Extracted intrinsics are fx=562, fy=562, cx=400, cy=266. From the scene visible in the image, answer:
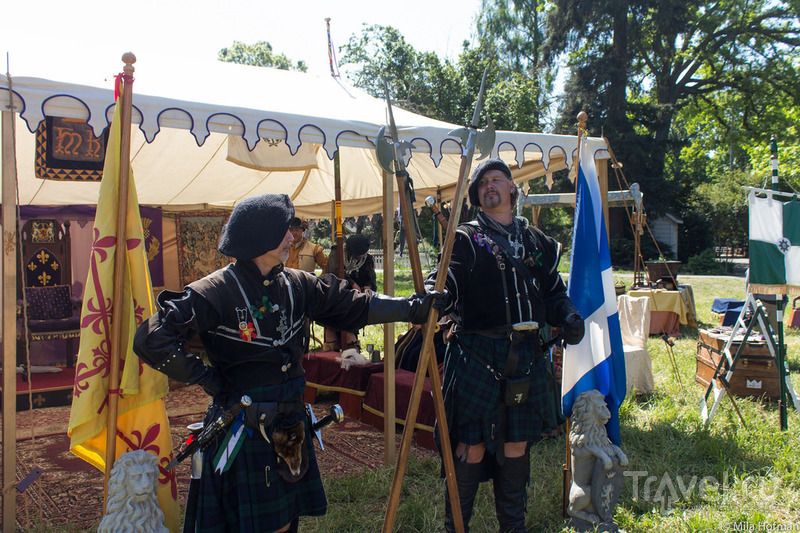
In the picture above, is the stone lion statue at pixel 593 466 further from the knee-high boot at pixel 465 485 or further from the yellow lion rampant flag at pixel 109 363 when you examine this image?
the yellow lion rampant flag at pixel 109 363

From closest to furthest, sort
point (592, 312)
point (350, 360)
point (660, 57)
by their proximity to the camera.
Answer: point (592, 312) → point (350, 360) → point (660, 57)

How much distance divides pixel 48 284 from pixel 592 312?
5.60 m

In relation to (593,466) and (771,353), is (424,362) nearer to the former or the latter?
(593,466)

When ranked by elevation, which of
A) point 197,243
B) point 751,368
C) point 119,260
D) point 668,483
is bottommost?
point 668,483

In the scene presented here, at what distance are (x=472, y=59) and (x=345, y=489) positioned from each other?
19.6 meters

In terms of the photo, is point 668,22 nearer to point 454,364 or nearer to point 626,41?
point 626,41

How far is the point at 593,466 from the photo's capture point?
106 inches

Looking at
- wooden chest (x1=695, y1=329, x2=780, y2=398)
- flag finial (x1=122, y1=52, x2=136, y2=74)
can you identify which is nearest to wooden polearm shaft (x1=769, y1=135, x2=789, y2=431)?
wooden chest (x1=695, y1=329, x2=780, y2=398)

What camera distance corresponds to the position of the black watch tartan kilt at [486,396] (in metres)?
→ 2.45

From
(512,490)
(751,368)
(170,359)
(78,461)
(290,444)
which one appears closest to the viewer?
(170,359)

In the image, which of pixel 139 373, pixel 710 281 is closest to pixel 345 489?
pixel 139 373

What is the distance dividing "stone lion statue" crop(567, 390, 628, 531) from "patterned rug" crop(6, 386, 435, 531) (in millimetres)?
1321

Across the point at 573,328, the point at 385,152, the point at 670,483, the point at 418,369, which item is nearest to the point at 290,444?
the point at 418,369

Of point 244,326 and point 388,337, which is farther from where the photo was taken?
point 388,337
